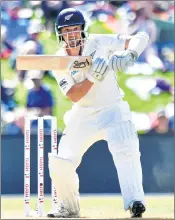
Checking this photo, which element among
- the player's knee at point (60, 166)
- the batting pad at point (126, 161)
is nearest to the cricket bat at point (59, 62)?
the batting pad at point (126, 161)

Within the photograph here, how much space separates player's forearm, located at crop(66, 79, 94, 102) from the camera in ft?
15.3

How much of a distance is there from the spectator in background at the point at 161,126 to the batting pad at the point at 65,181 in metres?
3.86

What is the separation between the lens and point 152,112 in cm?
856

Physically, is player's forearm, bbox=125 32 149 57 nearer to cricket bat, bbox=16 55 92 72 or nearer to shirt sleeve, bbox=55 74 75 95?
cricket bat, bbox=16 55 92 72

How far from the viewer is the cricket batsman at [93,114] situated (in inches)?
183

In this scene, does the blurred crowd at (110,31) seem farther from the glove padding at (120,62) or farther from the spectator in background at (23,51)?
the glove padding at (120,62)

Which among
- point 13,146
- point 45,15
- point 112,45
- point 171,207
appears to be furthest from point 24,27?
point 112,45

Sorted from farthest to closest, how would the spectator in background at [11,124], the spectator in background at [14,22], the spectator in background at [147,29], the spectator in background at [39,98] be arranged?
the spectator in background at [147,29] < the spectator in background at [14,22] < the spectator in background at [11,124] < the spectator in background at [39,98]

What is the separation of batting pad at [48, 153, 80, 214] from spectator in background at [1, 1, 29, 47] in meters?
3.98

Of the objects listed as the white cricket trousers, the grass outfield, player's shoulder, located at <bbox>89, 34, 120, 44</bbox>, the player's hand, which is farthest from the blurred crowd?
the player's hand

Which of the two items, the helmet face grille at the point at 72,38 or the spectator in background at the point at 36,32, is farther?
the spectator in background at the point at 36,32

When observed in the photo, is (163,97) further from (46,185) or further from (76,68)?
(76,68)

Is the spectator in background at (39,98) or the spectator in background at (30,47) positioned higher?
the spectator in background at (30,47)

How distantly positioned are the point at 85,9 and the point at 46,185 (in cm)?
193
